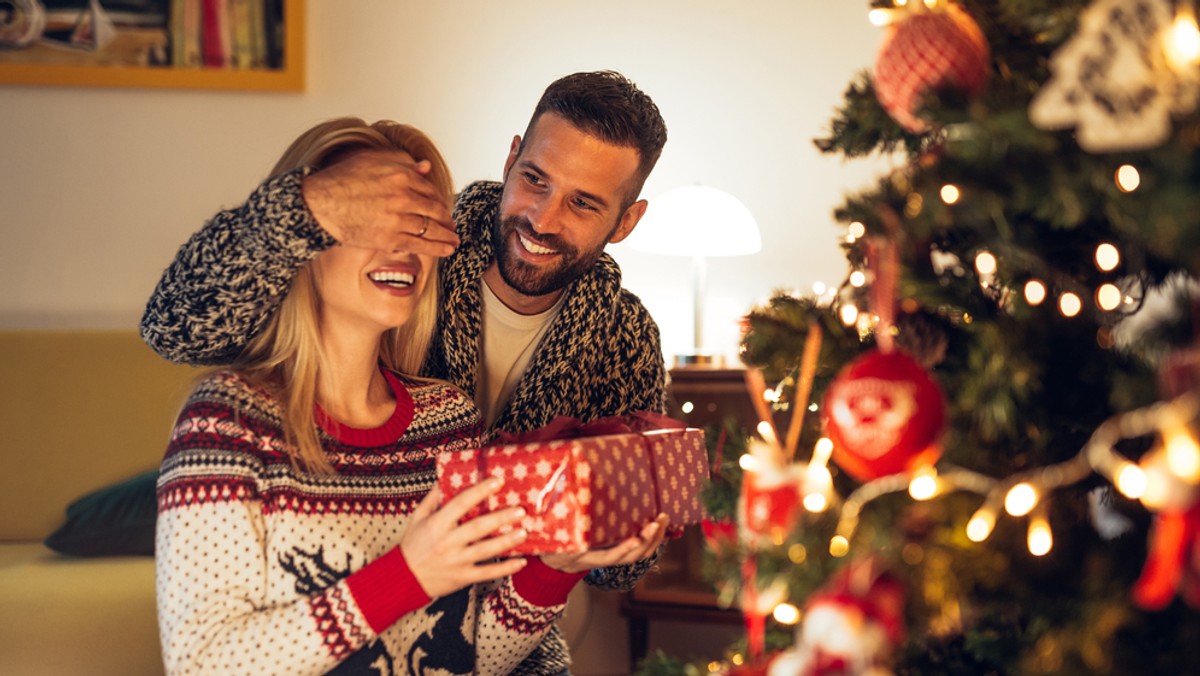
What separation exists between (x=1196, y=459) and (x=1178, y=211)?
0.14 metres

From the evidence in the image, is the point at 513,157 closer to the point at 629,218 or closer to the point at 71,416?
the point at 629,218

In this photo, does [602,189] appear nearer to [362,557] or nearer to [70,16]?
[362,557]

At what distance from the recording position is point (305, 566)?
1.30 m

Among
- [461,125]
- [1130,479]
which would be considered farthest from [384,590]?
[461,125]

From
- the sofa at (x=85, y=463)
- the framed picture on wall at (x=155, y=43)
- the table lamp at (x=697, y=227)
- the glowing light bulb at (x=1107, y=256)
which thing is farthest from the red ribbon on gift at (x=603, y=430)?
the framed picture on wall at (x=155, y=43)

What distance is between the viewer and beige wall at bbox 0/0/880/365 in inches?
126

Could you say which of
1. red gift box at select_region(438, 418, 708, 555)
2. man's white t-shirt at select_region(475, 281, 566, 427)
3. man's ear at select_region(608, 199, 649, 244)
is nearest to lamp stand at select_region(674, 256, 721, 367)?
man's ear at select_region(608, 199, 649, 244)

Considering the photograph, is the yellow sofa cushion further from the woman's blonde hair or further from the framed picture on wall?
the woman's blonde hair

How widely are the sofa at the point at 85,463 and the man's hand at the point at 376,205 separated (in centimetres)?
128

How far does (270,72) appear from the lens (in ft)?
10.7

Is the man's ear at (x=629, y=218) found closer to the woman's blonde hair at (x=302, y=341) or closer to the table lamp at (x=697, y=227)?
the woman's blonde hair at (x=302, y=341)

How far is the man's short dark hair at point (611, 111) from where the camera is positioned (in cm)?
188

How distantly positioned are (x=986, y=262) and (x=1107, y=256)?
3.6 inches

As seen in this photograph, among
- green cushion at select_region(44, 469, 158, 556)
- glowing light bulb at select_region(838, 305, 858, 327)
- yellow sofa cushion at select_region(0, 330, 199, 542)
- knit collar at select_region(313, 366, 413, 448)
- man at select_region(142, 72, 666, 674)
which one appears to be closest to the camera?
glowing light bulb at select_region(838, 305, 858, 327)
